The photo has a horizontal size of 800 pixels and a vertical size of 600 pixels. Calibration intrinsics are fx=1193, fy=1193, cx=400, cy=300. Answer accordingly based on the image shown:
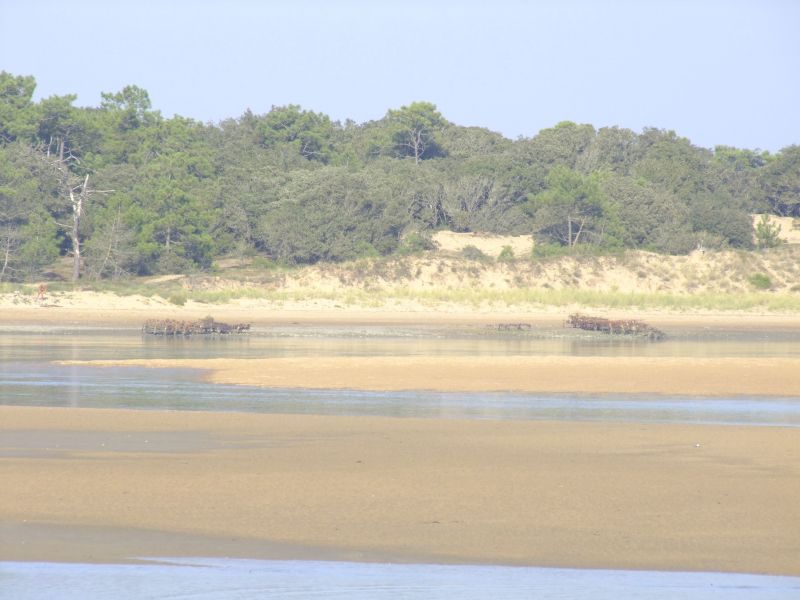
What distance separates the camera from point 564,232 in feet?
187

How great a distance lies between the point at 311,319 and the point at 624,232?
23.1 meters

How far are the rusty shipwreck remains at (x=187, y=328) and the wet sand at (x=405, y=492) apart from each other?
58.3 feet

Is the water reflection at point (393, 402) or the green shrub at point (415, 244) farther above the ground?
the green shrub at point (415, 244)

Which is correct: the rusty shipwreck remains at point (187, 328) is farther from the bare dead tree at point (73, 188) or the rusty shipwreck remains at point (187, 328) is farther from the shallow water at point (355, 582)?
the shallow water at point (355, 582)

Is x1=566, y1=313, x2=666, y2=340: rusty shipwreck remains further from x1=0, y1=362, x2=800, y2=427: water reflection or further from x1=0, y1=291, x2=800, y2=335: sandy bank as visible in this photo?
x1=0, y1=362, x2=800, y2=427: water reflection

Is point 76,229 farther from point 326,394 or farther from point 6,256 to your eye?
point 326,394

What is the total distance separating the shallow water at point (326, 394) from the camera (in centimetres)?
1581


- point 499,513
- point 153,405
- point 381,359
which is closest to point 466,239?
point 381,359

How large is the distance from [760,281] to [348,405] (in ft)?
123

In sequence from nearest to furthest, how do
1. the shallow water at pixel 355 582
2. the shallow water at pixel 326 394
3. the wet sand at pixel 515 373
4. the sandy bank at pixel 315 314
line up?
the shallow water at pixel 355 582
the shallow water at pixel 326 394
the wet sand at pixel 515 373
the sandy bank at pixel 315 314

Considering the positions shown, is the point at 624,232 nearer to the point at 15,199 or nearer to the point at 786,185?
the point at 786,185

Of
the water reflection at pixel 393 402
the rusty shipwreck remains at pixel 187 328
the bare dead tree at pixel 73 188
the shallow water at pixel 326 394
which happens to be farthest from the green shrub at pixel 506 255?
the water reflection at pixel 393 402

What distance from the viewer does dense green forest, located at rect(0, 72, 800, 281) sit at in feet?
161

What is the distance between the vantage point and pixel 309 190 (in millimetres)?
55094
